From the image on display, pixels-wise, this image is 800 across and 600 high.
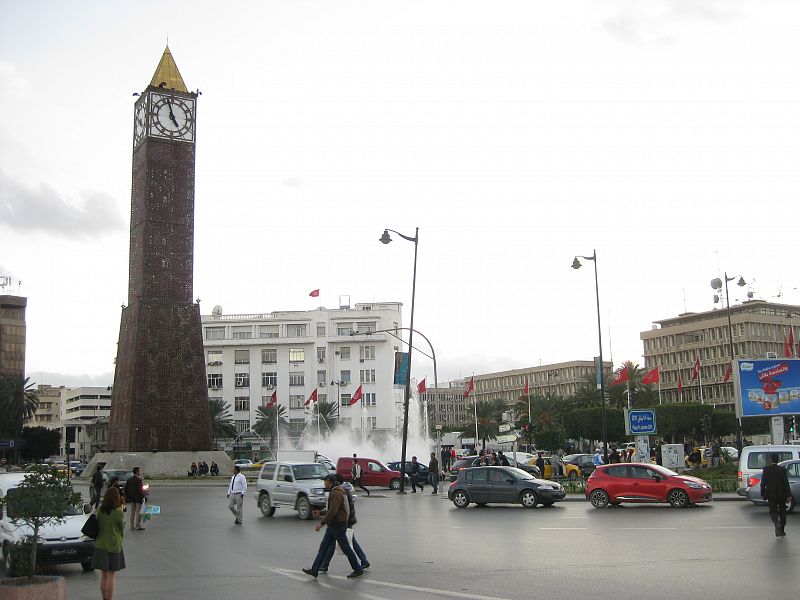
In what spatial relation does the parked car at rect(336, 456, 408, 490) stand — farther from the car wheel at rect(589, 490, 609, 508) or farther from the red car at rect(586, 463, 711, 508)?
the red car at rect(586, 463, 711, 508)

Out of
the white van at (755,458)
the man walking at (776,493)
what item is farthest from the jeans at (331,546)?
the white van at (755,458)

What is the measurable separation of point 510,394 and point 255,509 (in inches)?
6501

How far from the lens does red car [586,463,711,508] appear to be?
24.4m

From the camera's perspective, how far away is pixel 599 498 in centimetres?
2550

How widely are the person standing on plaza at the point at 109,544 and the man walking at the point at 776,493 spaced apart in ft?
38.3

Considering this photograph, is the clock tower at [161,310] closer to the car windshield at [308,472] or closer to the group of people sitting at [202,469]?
the group of people sitting at [202,469]

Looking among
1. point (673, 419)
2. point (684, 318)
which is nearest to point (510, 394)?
point (684, 318)

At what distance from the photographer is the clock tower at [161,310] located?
55.7 m

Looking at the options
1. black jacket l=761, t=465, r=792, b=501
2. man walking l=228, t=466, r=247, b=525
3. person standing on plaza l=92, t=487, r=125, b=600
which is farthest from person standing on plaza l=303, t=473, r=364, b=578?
man walking l=228, t=466, r=247, b=525

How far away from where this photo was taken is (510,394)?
190 m

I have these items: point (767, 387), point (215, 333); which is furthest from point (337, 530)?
point (215, 333)

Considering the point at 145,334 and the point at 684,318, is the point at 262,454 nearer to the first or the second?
the point at 145,334

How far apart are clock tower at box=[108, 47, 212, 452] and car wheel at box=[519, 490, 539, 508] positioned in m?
34.8

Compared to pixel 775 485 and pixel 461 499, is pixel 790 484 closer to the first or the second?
pixel 775 485
